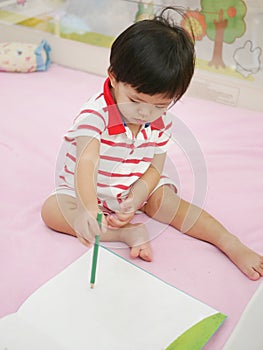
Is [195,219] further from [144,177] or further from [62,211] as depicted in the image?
[62,211]

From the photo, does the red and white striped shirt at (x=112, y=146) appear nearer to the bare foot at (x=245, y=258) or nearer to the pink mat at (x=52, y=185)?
the pink mat at (x=52, y=185)

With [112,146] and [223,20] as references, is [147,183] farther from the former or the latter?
[223,20]

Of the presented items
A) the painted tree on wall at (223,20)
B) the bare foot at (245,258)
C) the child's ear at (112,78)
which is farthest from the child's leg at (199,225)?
the painted tree on wall at (223,20)

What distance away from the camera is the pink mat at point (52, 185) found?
2.97 ft

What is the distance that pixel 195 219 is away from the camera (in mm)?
1019

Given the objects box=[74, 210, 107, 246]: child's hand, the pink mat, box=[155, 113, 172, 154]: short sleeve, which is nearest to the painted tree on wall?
the pink mat

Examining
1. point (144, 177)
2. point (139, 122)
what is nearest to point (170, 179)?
point (144, 177)

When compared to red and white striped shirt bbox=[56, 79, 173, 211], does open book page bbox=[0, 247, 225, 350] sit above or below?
below

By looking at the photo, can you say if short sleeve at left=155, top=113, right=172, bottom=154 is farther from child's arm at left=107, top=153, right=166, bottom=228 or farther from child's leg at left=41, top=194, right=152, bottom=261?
child's leg at left=41, top=194, right=152, bottom=261

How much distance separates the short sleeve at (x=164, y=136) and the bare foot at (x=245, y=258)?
21cm

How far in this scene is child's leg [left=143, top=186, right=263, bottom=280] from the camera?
0.95 meters

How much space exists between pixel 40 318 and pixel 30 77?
95cm

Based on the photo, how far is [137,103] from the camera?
2.83 feet

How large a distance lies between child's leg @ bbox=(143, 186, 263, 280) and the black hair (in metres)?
0.26
